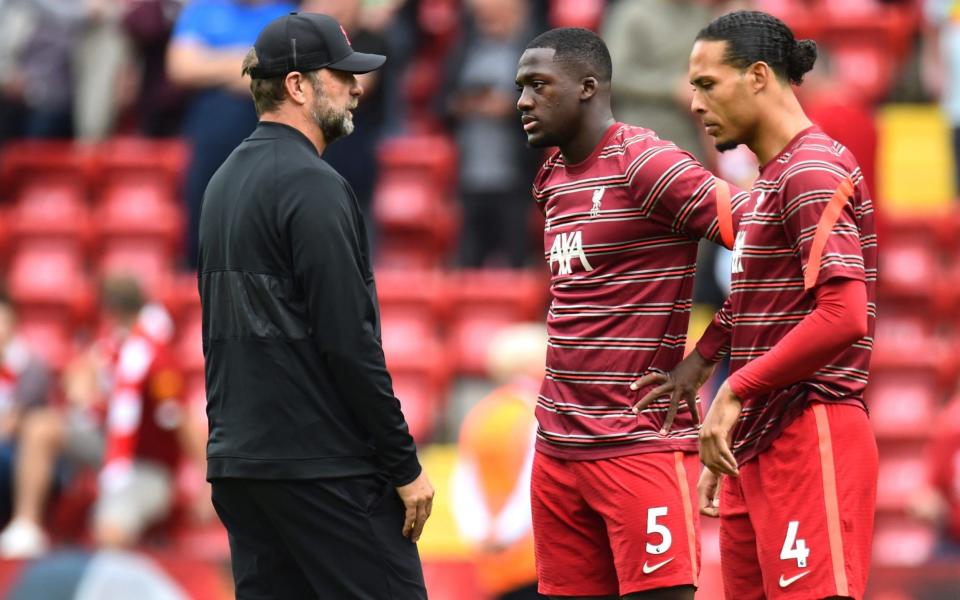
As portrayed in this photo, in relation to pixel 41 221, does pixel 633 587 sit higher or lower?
lower

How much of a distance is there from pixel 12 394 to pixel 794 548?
629 cm

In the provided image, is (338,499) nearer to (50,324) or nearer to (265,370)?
(265,370)

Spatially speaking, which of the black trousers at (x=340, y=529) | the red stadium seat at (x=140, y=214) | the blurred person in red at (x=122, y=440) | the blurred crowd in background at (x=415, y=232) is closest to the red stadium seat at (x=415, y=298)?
the blurred crowd in background at (x=415, y=232)

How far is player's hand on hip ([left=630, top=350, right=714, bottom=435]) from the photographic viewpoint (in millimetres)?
4270

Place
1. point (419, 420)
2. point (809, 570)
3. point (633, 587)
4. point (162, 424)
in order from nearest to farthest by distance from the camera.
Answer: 1. point (809, 570)
2. point (633, 587)
3. point (162, 424)
4. point (419, 420)

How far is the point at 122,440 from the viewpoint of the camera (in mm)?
8648

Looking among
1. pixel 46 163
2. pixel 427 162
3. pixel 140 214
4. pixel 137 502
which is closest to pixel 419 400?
pixel 137 502

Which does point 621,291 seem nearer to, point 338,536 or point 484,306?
point 338,536

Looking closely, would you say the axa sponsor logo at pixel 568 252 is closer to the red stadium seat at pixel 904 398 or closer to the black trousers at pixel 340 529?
the black trousers at pixel 340 529

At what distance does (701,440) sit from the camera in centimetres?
398

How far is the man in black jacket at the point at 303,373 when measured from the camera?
424cm

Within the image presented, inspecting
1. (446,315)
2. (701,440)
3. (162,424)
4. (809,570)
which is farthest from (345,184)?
(446,315)

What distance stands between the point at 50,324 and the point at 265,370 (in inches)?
266

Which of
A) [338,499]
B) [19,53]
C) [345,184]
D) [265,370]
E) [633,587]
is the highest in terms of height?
[19,53]
